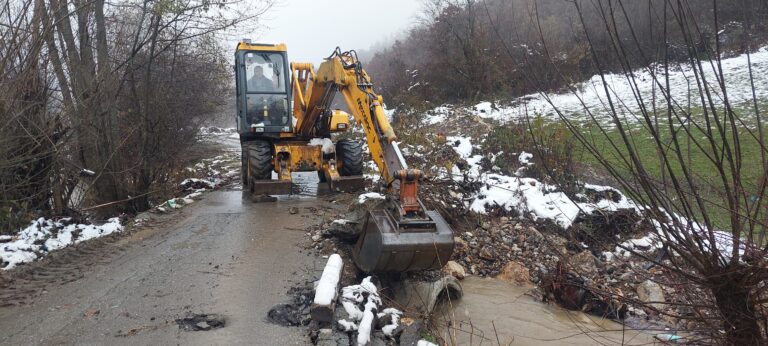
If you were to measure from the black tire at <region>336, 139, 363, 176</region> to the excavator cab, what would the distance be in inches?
47.6

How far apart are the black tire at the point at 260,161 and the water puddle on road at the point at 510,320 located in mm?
5063

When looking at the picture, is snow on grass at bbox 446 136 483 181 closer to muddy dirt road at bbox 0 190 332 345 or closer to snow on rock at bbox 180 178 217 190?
muddy dirt road at bbox 0 190 332 345

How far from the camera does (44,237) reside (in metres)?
7.06

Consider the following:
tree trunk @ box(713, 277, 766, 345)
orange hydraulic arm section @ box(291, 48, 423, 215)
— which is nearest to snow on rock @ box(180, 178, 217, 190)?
orange hydraulic arm section @ box(291, 48, 423, 215)

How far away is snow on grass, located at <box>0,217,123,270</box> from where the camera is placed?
635 centimetres

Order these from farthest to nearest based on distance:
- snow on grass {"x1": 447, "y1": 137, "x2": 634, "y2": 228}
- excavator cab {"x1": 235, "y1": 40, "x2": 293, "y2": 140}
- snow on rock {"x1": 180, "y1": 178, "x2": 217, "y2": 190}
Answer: snow on rock {"x1": 180, "y1": 178, "x2": 217, "y2": 190} → excavator cab {"x1": 235, "y1": 40, "x2": 293, "y2": 140} → snow on grass {"x1": 447, "y1": 137, "x2": 634, "y2": 228}

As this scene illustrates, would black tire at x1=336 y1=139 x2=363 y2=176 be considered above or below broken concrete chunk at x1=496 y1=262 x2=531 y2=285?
above

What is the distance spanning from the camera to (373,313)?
4887 mm

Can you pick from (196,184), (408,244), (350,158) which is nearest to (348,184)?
(350,158)

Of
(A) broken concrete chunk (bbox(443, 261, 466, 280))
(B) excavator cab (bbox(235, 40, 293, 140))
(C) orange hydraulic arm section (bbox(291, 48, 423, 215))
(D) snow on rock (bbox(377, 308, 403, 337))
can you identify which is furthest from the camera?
(B) excavator cab (bbox(235, 40, 293, 140))

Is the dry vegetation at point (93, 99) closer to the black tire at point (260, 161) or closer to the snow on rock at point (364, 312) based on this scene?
the black tire at point (260, 161)

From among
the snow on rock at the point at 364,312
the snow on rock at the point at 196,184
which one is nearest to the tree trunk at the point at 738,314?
the snow on rock at the point at 364,312

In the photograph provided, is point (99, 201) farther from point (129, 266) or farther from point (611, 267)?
point (611, 267)

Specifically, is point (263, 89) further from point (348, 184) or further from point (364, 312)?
point (364, 312)
